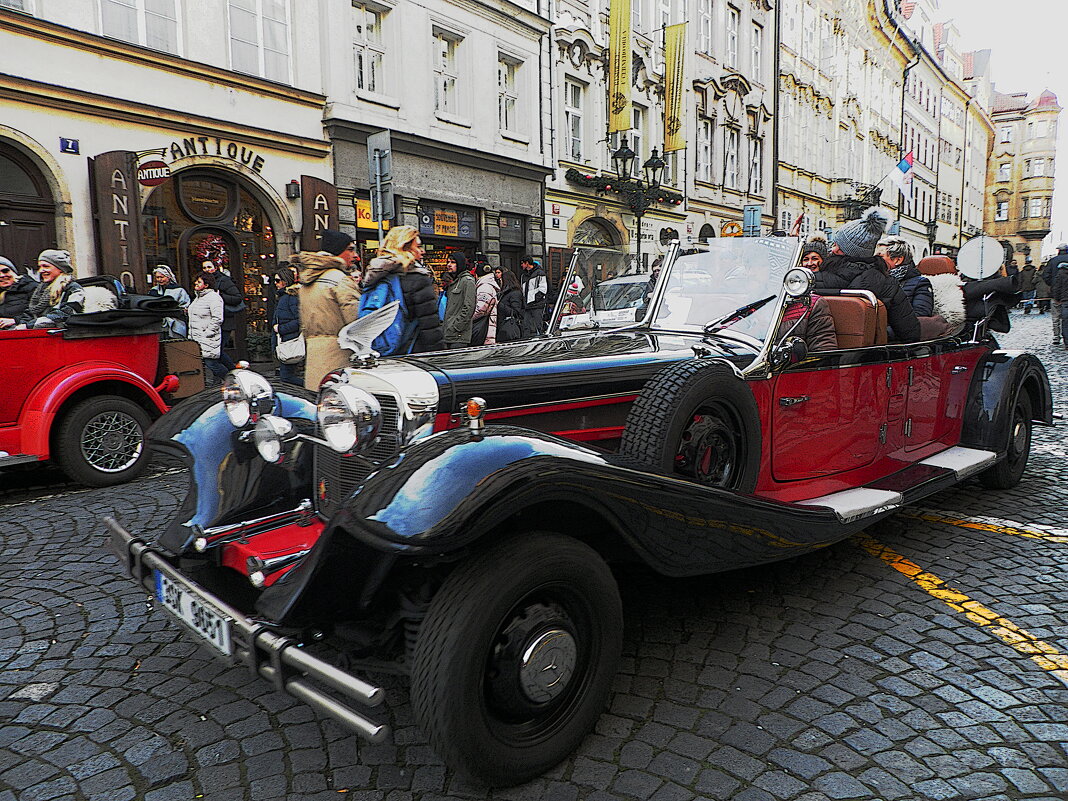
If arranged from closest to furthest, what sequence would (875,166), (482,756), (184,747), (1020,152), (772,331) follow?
(482,756)
(184,747)
(772,331)
(875,166)
(1020,152)

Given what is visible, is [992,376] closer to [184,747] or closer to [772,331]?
[772,331]

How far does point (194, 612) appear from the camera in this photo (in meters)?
2.26

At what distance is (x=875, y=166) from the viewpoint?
38.8 m

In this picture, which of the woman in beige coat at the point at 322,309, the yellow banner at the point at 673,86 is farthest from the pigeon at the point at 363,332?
the yellow banner at the point at 673,86

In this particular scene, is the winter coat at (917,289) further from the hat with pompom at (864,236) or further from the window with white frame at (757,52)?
the window with white frame at (757,52)

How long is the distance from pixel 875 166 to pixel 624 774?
43.0 metres

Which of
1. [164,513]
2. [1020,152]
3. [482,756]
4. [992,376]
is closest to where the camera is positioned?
A: [482,756]

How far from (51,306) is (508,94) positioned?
12928 mm

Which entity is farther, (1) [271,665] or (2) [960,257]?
(2) [960,257]

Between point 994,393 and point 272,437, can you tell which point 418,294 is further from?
point 994,393

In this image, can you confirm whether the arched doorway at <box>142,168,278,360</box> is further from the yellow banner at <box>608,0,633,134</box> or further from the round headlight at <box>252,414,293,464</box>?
the yellow banner at <box>608,0,633,134</box>

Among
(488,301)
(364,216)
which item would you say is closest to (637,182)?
(364,216)

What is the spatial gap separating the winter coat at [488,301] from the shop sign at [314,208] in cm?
361

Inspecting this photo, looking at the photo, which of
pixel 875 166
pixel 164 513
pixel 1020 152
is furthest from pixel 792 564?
pixel 1020 152
